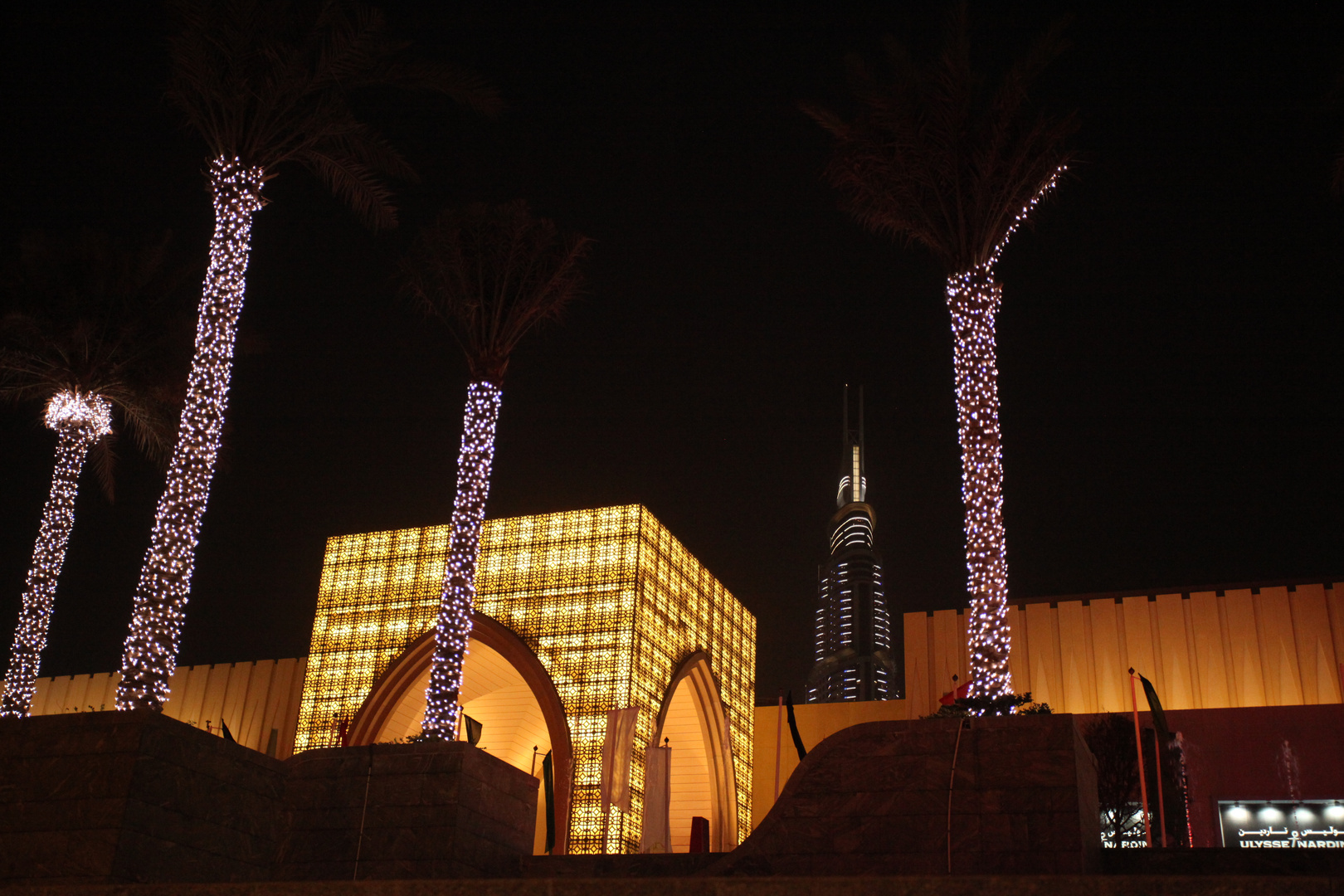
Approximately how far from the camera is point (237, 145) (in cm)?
1738

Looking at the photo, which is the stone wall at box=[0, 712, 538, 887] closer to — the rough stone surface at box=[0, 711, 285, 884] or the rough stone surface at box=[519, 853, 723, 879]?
the rough stone surface at box=[0, 711, 285, 884]

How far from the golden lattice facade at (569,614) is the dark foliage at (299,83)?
13079 mm

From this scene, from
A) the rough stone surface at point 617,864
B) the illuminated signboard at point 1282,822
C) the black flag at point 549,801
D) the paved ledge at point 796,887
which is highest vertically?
the illuminated signboard at point 1282,822

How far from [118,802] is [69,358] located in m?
15.9

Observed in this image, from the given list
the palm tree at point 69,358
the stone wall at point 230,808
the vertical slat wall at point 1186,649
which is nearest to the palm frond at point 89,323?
the palm tree at point 69,358

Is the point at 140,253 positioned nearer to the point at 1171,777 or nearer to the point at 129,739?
the point at 129,739

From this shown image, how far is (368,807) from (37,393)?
1649 centimetres

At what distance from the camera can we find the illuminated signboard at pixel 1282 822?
27188mm

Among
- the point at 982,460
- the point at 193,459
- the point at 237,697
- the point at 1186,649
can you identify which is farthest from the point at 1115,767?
the point at 237,697

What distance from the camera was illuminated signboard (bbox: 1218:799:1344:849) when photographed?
89.2 ft

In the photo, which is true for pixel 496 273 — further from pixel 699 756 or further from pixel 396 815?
pixel 699 756

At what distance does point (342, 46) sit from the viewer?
17.0 metres

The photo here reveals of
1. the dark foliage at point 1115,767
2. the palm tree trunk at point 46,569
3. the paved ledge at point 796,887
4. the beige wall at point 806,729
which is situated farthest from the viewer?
the beige wall at point 806,729

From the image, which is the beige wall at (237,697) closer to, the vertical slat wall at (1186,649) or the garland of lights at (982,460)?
the vertical slat wall at (1186,649)
